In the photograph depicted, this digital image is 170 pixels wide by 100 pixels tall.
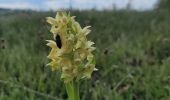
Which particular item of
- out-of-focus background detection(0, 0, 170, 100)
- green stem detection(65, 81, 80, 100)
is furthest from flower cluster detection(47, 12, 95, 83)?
out-of-focus background detection(0, 0, 170, 100)

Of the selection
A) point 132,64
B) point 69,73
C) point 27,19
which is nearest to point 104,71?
point 132,64

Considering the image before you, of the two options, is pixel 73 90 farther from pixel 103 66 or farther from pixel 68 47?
pixel 103 66

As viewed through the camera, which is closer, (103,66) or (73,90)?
(73,90)

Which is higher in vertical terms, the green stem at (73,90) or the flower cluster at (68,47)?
the flower cluster at (68,47)

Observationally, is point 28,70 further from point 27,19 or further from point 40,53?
point 27,19

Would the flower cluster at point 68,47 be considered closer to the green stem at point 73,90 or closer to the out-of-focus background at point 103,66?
the green stem at point 73,90

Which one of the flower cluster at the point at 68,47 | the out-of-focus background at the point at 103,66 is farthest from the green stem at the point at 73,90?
the out-of-focus background at the point at 103,66

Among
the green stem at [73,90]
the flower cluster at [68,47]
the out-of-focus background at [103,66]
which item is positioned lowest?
the out-of-focus background at [103,66]

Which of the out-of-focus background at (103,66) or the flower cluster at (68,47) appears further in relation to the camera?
the out-of-focus background at (103,66)

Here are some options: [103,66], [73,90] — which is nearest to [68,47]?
[73,90]
